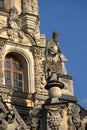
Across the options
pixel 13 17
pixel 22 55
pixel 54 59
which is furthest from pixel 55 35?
pixel 13 17

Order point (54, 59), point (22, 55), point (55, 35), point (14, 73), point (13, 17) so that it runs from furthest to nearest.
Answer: point (13, 17)
point (22, 55)
point (14, 73)
point (55, 35)
point (54, 59)

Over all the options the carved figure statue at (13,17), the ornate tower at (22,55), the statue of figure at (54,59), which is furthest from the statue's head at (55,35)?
the carved figure statue at (13,17)

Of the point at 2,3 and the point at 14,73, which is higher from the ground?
the point at 2,3

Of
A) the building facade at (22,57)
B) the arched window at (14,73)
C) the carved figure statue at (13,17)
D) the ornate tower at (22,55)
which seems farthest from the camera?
the carved figure statue at (13,17)

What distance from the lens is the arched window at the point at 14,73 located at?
25109mm

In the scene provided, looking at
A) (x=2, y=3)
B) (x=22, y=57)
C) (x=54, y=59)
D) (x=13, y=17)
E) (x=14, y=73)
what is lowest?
(x=54, y=59)

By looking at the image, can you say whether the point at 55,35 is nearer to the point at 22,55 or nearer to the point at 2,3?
the point at 22,55

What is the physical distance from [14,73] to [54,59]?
12.0ft

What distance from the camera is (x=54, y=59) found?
72.7ft

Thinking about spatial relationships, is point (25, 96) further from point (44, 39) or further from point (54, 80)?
point (54, 80)

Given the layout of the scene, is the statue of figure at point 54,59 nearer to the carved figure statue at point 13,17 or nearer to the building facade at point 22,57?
the building facade at point 22,57

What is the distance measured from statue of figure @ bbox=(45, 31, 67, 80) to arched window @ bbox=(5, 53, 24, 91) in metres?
2.60

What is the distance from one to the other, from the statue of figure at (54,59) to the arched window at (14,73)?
2.60 m

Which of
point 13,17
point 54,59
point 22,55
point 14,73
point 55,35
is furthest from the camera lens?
point 13,17
